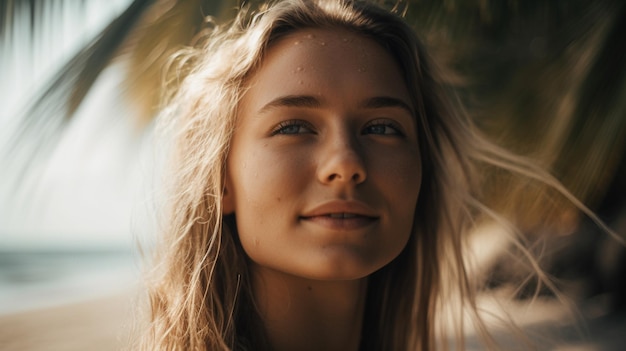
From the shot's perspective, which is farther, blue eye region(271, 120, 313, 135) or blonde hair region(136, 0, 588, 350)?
blonde hair region(136, 0, 588, 350)

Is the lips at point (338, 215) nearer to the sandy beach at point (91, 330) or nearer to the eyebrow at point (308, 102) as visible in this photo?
the eyebrow at point (308, 102)

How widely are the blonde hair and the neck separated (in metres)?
0.04

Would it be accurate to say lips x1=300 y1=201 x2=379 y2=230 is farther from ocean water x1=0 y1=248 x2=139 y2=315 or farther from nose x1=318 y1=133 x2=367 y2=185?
ocean water x1=0 y1=248 x2=139 y2=315

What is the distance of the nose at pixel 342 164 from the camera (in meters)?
1.25

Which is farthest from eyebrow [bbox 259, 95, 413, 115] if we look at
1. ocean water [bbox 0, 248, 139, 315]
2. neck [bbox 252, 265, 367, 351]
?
ocean water [bbox 0, 248, 139, 315]

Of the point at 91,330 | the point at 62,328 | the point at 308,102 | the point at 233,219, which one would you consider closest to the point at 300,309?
the point at 233,219

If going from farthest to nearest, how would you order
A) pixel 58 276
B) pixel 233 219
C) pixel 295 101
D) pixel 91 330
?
pixel 58 276 < pixel 91 330 < pixel 233 219 < pixel 295 101

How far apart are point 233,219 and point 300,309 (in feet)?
0.96

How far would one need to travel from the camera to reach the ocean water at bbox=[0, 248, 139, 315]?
546 centimetres

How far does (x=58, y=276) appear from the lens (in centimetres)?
860

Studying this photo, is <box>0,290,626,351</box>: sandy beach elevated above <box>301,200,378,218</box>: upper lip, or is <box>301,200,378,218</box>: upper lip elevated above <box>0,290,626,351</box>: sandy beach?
<box>301,200,378,218</box>: upper lip

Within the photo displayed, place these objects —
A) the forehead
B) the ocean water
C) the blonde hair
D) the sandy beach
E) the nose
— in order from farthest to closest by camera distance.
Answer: the ocean water, the sandy beach, the blonde hair, the forehead, the nose

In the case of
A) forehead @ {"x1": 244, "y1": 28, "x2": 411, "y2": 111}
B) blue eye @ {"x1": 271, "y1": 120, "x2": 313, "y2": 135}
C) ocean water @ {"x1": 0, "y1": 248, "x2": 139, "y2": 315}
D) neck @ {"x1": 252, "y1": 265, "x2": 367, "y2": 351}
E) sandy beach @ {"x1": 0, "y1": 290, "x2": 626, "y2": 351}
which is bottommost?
ocean water @ {"x1": 0, "y1": 248, "x2": 139, "y2": 315}

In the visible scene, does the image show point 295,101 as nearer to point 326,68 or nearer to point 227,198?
point 326,68
